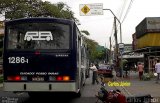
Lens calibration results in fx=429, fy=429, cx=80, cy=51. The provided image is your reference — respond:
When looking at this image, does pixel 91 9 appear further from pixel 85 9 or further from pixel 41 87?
pixel 41 87

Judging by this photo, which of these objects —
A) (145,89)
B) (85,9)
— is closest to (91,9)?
(85,9)

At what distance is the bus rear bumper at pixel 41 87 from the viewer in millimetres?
15508

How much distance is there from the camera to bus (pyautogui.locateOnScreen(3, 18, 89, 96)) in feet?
51.5

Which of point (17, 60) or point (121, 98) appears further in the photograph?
point (17, 60)

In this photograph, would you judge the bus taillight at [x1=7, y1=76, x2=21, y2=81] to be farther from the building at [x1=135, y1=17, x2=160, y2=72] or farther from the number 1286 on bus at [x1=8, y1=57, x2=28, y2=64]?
the building at [x1=135, y1=17, x2=160, y2=72]

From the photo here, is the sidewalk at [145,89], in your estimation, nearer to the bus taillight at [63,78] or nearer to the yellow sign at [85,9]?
the bus taillight at [63,78]

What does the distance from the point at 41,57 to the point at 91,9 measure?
20547mm

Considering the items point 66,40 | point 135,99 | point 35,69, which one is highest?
point 66,40

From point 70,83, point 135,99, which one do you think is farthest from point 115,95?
point 70,83

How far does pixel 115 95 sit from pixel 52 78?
2.56 metres

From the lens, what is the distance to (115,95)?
571 inches

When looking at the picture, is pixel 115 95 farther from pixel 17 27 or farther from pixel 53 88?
pixel 17 27

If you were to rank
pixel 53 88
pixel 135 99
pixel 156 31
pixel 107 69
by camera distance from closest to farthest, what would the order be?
Answer: pixel 135 99 < pixel 53 88 < pixel 156 31 < pixel 107 69

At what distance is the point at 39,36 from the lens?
15.8 metres
